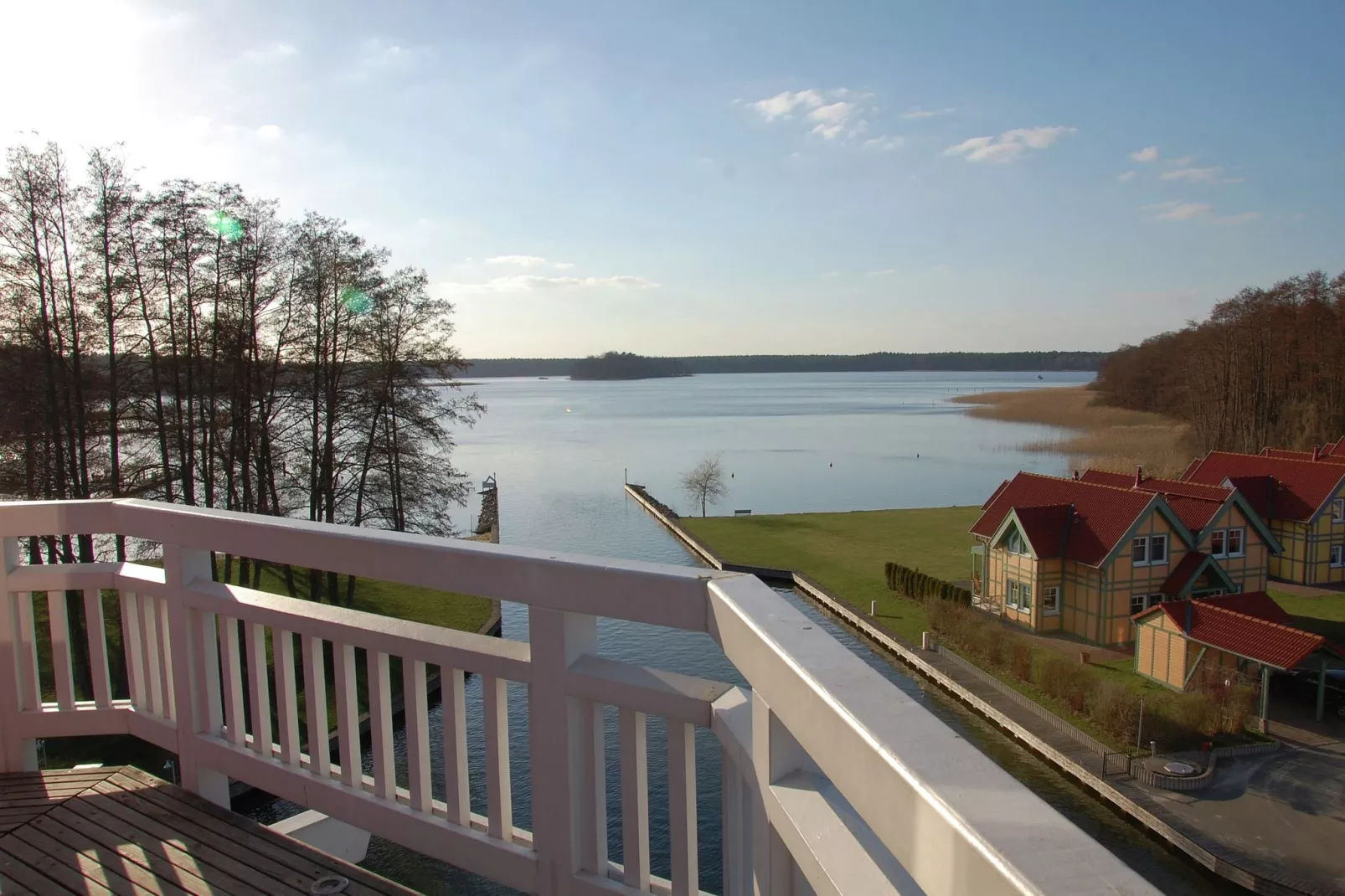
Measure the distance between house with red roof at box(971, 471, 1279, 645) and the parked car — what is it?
104 inches

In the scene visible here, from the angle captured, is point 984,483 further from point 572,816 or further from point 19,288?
point 572,816

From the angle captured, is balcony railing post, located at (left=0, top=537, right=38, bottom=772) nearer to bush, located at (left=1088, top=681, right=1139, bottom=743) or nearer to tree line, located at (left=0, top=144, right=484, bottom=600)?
tree line, located at (left=0, top=144, right=484, bottom=600)

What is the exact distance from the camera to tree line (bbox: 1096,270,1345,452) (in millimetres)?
39094

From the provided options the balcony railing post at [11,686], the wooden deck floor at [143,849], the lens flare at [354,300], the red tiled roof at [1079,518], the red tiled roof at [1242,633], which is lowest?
the red tiled roof at [1242,633]

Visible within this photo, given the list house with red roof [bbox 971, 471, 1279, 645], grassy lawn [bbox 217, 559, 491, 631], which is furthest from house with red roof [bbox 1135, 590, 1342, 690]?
grassy lawn [bbox 217, 559, 491, 631]

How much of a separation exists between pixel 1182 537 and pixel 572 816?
68.6ft

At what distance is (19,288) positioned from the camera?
13.9 m

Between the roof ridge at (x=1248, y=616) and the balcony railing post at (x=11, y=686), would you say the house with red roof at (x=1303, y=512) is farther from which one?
the balcony railing post at (x=11, y=686)

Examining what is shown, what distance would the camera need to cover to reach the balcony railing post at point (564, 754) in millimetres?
1640

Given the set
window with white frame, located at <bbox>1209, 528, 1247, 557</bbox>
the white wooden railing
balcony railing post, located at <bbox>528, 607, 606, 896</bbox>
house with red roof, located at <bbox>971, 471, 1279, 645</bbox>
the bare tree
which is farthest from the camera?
the bare tree

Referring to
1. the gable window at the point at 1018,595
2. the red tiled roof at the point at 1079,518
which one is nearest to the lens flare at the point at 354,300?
the red tiled roof at the point at 1079,518

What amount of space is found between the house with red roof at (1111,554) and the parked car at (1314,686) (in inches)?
104

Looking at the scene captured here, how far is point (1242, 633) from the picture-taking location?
15.0 meters

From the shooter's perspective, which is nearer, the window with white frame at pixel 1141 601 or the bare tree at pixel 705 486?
the window with white frame at pixel 1141 601
